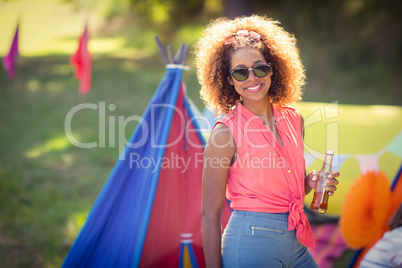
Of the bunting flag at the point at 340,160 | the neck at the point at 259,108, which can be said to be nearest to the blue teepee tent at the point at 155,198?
the neck at the point at 259,108

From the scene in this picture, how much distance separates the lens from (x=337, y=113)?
13.4 feet

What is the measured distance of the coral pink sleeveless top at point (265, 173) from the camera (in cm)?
180

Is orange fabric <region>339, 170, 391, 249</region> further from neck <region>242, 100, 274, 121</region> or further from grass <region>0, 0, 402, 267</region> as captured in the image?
neck <region>242, 100, 274, 121</region>

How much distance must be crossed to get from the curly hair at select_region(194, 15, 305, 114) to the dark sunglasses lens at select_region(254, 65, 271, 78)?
10 cm

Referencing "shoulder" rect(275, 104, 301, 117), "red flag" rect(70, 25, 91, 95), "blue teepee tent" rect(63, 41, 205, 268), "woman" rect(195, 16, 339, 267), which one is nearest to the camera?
"woman" rect(195, 16, 339, 267)

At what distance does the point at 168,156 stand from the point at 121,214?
425 mm

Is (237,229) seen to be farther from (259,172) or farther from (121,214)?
(121,214)

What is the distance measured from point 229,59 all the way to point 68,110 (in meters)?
6.21

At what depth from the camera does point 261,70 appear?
187cm

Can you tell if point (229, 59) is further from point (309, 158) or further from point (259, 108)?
point (309, 158)

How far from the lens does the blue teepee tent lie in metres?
2.32

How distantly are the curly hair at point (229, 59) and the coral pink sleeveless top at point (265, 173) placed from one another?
176 millimetres

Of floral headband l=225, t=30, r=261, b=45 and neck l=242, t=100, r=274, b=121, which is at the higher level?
floral headband l=225, t=30, r=261, b=45

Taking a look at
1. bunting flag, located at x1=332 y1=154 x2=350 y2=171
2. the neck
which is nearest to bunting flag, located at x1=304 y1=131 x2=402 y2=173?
bunting flag, located at x1=332 y1=154 x2=350 y2=171
